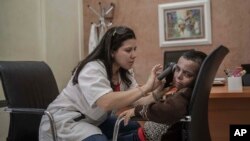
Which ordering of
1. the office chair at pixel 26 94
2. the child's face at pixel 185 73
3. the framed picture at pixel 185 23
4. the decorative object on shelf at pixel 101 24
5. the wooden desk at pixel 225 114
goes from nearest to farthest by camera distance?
the child's face at pixel 185 73
the office chair at pixel 26 94
the wooden desk at pixel 225 114
the framed picture at pixel 185 23
the decorative object on shelf at pixel 101 24

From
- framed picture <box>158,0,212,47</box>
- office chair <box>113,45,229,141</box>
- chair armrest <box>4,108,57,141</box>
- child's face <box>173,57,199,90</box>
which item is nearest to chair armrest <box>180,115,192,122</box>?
office chair <box>113,45,229,141</box>

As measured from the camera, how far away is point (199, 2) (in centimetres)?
312

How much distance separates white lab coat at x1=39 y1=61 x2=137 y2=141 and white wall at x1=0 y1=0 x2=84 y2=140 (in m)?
1.12

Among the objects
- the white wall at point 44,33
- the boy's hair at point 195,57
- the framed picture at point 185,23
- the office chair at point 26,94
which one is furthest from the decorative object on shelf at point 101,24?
the boy's hair at point 195,57

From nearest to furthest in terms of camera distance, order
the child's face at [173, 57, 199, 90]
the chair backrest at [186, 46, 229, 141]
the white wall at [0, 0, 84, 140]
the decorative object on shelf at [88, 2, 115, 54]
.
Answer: the chair backrest at [186, 46, 229, 141] < the child's face at [173, 57, 199, 90] < the white wall at [0, 0, 84, 140] < the decorative object on shelf at [88, 2, 115, 54]

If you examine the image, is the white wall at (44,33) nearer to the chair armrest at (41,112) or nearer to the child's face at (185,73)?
the chair armrest at (41,112)

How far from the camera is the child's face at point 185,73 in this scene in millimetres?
1425

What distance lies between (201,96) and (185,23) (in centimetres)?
209

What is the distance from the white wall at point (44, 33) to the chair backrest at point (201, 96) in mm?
1747

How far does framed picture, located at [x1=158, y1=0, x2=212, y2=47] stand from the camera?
10.2 ft

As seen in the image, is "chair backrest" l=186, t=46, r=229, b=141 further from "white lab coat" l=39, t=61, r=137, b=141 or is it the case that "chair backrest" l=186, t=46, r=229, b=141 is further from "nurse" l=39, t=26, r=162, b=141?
"white lab coat" l=39, t=61, r=137, b=141

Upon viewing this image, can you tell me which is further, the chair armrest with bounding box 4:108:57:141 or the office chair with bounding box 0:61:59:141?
the office chair with bounding box 0:61:59:141

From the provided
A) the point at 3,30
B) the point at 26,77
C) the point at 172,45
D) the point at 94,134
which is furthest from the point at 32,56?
→ the point at 94,134

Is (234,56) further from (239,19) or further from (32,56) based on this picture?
(32,56)
